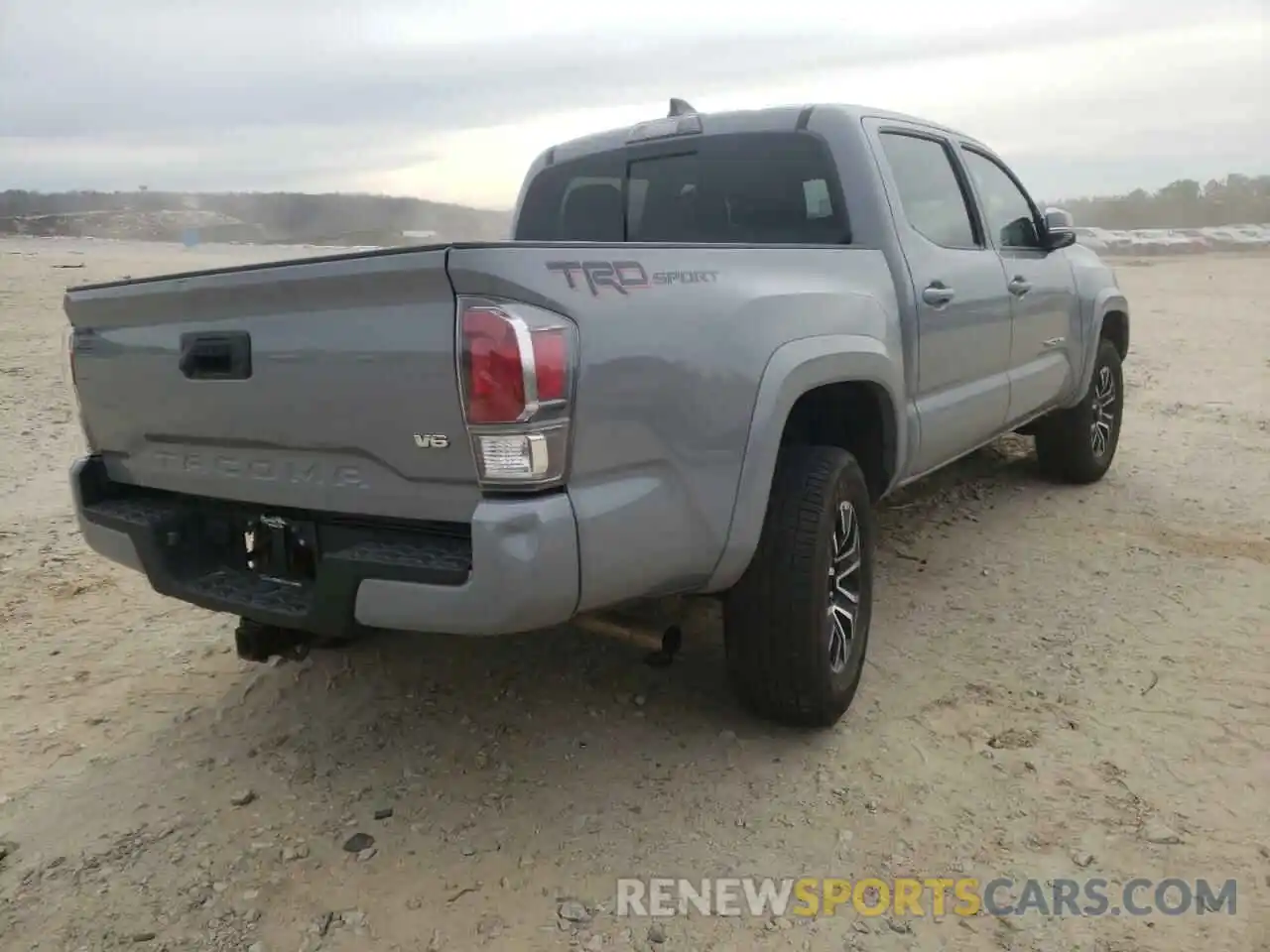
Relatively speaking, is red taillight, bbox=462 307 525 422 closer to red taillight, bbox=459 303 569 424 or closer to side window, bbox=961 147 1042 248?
red taillight, bbox=459 303 569 424

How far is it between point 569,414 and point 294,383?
0.72 meters

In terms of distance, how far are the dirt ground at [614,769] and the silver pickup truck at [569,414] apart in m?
0.40

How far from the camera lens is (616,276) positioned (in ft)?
7.84

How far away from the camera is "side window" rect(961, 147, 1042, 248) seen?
466 centimetres

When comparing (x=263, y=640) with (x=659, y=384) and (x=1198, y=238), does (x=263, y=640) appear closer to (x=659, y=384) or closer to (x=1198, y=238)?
(x=659, y=384)

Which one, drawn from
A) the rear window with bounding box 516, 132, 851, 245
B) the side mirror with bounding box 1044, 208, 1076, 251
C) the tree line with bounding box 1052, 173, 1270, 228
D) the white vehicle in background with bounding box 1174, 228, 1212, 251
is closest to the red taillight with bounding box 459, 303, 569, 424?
the rear window with bounding box 516, 132, 851, 245

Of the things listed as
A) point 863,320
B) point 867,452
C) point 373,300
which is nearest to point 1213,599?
point 867,452

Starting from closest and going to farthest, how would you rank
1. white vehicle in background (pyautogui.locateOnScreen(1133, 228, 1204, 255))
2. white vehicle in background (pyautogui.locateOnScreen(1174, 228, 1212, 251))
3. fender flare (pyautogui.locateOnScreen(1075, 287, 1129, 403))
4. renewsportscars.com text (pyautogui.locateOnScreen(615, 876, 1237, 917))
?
1. renewsportscars.com text (pyautogui.locateOnScreen(615, 876, 1237, 917))
2. fender flare (pyautogui.locateOnScreen(1075, 287, 1129, 403))
3. white vehicle in background (pyautogui.locateOnScreen(1133, 228, 1204, 255))
4. white vehicle in background (pyautogui.locateOnScreen(1174, 228, 1212, 251))

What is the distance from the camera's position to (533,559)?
219cm

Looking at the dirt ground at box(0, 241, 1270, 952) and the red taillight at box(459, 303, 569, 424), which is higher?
the red taillight at box(459, 303, 569, 424)

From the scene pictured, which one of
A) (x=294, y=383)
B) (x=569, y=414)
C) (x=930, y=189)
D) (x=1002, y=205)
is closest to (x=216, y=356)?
(x=294, y=383)

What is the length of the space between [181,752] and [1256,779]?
316 cm

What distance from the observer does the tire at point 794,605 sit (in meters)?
2.90

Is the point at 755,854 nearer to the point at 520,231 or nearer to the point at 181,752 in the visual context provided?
the point at 181,752
